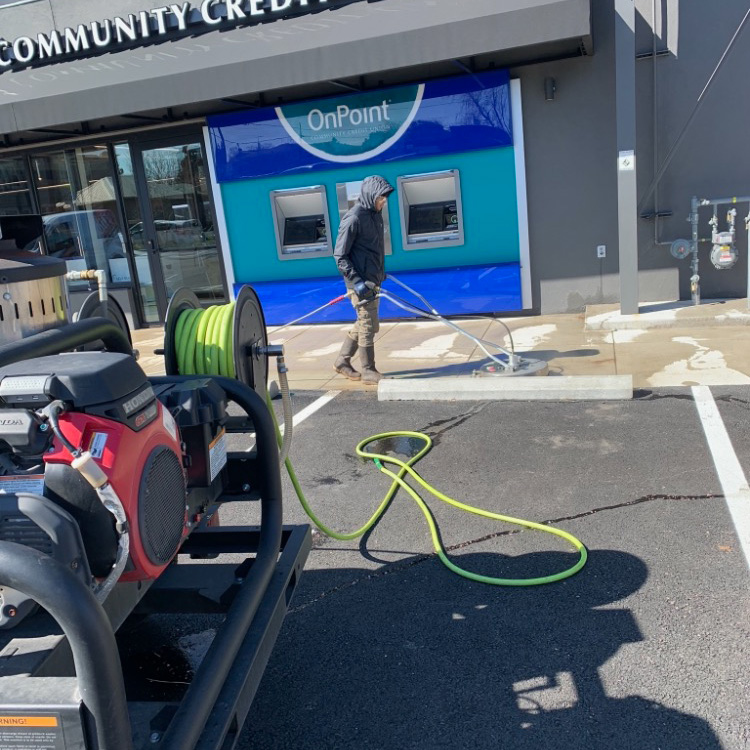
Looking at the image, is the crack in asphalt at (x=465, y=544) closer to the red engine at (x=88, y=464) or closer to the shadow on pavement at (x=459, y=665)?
the shadow on pavement at (x=459, y=665)

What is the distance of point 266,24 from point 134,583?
329 inches

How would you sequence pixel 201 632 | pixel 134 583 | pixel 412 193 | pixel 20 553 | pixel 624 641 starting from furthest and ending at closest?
pixel 412 193 < pixel 201 632 < pixel 624 641 < pixel 134 583 < pixel 20 553

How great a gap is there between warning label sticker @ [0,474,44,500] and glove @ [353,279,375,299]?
522 centimetres

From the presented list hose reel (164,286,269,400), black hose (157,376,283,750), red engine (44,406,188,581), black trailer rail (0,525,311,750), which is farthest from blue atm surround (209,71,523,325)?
red engine (44,406,188,581)

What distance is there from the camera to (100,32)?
9625 millimetres

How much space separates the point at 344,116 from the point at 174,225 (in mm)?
3100

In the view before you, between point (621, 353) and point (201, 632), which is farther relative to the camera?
point (621, 353)

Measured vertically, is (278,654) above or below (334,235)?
below

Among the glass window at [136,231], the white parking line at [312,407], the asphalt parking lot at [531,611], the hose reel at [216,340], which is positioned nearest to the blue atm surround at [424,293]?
the glass window at [136,231]

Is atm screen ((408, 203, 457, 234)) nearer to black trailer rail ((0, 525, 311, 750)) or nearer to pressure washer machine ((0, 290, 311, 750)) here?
black trailer rail ((0, 525, 311, 750))

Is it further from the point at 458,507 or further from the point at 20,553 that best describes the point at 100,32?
the point at 20,553

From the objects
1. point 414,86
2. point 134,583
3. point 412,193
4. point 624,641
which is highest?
point 414,86

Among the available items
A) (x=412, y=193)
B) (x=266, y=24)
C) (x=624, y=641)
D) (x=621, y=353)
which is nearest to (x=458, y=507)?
(x=624, y=641)

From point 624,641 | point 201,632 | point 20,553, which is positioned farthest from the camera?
point 201,632
